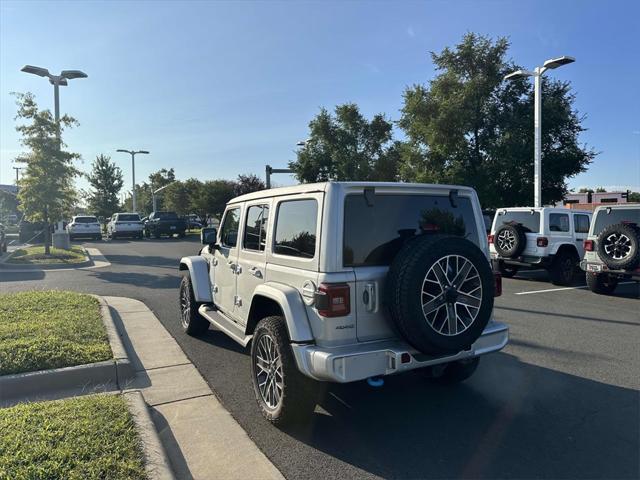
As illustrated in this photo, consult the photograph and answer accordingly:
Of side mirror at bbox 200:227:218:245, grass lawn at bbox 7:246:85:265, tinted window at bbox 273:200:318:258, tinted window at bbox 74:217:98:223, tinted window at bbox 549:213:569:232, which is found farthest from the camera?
tinted window at bbox 74:217:98:223

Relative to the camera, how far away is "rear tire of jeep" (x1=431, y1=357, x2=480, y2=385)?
4.49 meters

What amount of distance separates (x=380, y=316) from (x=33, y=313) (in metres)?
5.63

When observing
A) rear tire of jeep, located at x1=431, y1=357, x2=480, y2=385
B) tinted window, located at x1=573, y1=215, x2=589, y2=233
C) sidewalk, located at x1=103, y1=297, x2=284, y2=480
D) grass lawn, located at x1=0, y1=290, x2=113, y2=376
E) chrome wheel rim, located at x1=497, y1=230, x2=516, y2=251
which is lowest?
sidewalk, located at x1=103, y1=297, x2=284, y2=480

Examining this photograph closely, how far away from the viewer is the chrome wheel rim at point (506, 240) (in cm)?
1131

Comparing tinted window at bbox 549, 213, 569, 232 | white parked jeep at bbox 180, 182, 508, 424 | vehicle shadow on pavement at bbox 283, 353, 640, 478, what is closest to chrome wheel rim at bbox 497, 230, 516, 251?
tinted window at bbox 549, 213, 569, 232

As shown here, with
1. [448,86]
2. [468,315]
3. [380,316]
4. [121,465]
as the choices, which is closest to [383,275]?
[380,316]

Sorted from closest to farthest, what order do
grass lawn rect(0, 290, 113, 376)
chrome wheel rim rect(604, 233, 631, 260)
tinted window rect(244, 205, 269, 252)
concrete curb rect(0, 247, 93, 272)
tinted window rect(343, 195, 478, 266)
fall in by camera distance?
tinted window rect(343, 195, 478, 266)
tinted window rect(244, 205, 269, 252)
grass lawn rect(0, 290, 113, 376)
chrome wheel rim rect(604, 233, 631, 260)
concrete curb rect(0, 247, 93, 272)

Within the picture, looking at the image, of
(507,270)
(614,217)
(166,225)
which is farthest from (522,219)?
(166,225)

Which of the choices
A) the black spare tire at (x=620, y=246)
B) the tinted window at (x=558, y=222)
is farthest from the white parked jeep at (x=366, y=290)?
the tinted window at (x=558, y=222)

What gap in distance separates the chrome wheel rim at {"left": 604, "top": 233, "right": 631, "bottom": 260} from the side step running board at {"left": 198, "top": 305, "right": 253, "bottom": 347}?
7645 mm

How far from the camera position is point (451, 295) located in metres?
3.46

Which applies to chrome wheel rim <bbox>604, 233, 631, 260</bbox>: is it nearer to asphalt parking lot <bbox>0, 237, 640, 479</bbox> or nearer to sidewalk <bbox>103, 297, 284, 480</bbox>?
asphalt parking lot <bbox>0, 237, 640, 479</bbox>

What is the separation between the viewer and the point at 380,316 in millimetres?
3541

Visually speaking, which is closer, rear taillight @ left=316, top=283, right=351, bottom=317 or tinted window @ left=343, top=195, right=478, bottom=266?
rear taillight @ left=316, top=283, right=351, bottom=317
